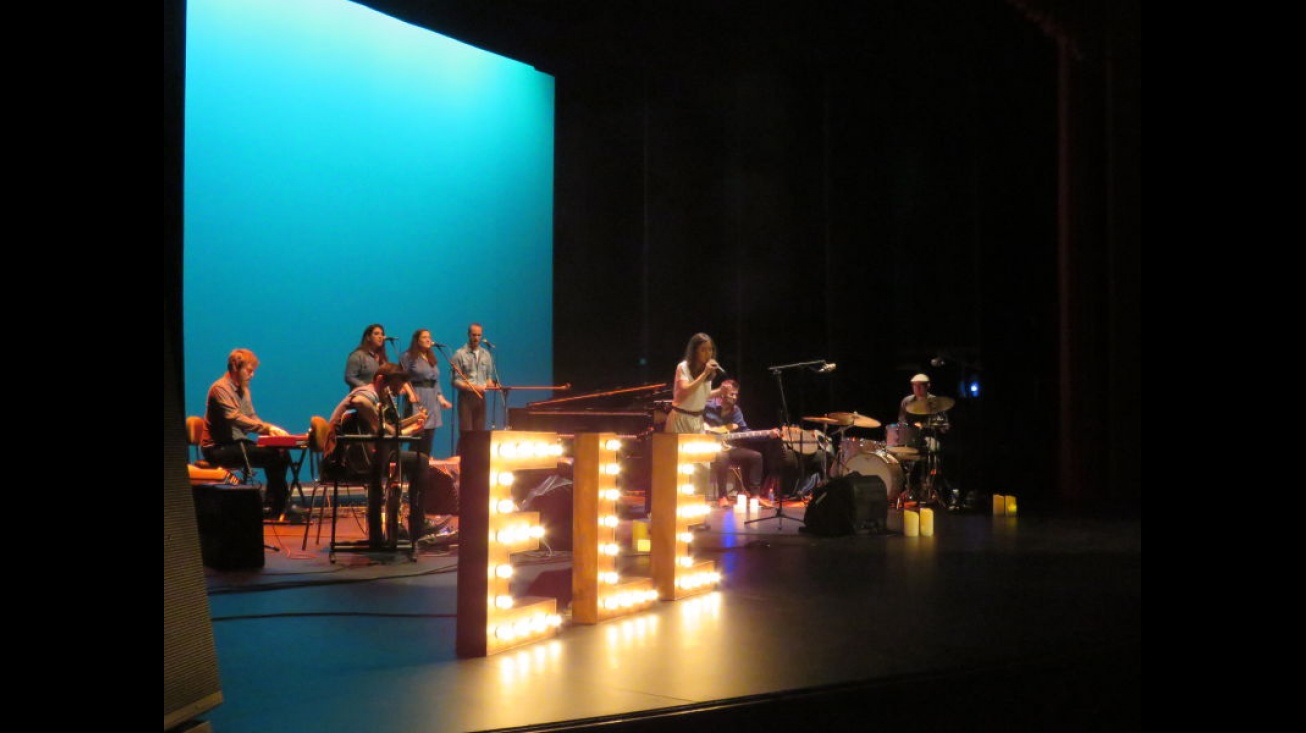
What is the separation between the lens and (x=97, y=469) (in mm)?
1954

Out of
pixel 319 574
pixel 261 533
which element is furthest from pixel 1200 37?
pixel 261 533

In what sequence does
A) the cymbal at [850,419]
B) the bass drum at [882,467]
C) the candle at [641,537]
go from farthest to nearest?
the bass drum at [882,467] < the cymbal at [850,419] < the candle at [641,537]

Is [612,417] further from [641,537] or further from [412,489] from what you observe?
[412,489]

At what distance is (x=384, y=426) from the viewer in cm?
595

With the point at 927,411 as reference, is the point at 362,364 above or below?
above

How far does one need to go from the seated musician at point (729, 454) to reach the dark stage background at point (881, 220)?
1645 millimetres

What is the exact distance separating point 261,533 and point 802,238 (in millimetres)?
8201

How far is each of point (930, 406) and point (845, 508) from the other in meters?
2.53

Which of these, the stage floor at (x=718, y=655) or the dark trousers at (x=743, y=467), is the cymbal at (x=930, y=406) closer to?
the dark trousers at (x=743, y=467)

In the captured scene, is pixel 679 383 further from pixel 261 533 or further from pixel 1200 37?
pixel 1200 37

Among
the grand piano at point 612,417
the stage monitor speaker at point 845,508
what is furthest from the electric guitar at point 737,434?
the stage monitor speaker at point 845,508

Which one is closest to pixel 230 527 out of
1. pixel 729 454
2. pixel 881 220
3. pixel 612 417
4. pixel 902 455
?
pixel 612 417

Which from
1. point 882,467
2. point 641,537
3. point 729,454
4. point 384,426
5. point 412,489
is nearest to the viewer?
point 384,426

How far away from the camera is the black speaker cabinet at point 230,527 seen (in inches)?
217
